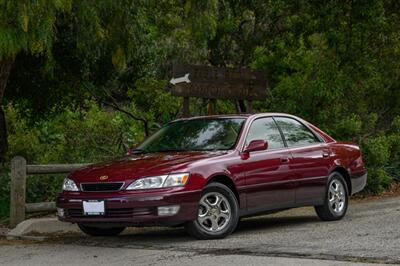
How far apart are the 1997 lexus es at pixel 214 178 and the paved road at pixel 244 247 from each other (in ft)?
0.97

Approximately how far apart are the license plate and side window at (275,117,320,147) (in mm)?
2967

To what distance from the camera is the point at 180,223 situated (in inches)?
334

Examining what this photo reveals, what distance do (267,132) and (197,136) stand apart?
1.00m

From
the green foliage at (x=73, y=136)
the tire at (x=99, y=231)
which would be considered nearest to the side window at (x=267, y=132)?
the tire at (x=99, y=231)

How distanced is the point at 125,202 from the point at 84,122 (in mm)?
11716

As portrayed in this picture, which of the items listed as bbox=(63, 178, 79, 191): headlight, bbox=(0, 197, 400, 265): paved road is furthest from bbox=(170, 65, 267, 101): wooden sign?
bbox=(63, 178, 79, 191): headlight

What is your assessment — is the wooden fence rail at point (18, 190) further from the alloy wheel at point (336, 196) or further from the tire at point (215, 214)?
the alloy wheel at point (336, 196)

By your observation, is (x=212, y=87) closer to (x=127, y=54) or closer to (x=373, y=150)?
(x=127, y=54)

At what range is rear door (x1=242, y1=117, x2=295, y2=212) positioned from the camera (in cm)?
934

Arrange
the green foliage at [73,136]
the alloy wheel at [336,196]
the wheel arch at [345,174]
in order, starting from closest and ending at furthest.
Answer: the alloy wheel at [336,196] < the wheel arch at [345,174] < the green foliage at [73,136]

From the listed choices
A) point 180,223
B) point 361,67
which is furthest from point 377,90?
point 180,223

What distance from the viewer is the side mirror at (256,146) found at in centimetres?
931

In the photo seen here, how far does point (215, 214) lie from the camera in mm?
8859

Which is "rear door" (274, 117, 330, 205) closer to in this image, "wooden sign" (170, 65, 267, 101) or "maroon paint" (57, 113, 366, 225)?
"maroon paint" (57, 113, 366, 225)
